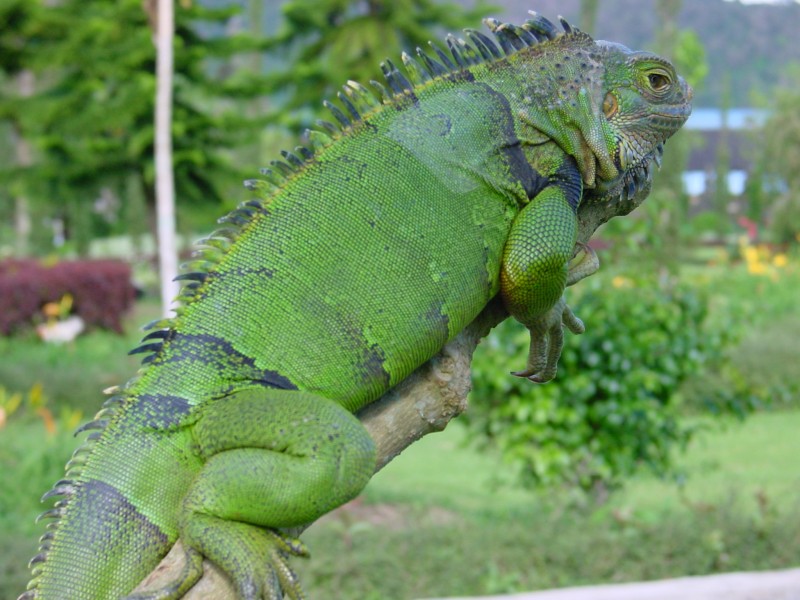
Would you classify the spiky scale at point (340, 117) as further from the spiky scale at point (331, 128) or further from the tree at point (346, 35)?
the tree at point (346, 35)

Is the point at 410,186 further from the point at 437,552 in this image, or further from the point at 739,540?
the point at 739,540

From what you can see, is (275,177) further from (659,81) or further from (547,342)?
(659,81)

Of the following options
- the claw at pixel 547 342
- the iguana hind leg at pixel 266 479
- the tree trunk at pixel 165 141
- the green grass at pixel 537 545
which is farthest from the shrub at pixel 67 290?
the iguana hind leg at pixel 266 479

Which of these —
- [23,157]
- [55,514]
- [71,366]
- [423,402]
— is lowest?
[71,366]

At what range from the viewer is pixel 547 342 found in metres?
2.19

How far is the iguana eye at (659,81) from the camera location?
6.95 feet

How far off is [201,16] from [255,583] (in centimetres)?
1257

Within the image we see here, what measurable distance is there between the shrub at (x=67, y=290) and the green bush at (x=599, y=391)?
7631 mm

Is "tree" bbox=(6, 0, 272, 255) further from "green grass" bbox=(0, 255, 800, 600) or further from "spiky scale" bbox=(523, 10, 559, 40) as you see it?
"spiky scale" bbox=(523, 10, 559, 40)

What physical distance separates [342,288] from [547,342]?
23.6 inches

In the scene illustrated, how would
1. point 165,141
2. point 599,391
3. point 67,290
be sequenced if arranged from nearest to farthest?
1. point 599,391
2. point 165,141
3. point 67,290

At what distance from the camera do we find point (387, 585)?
4484 millimetres

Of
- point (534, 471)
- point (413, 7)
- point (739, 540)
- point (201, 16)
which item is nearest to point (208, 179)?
point (201, 16)

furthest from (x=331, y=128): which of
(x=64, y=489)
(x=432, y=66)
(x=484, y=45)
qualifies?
(x=64, y=489)
